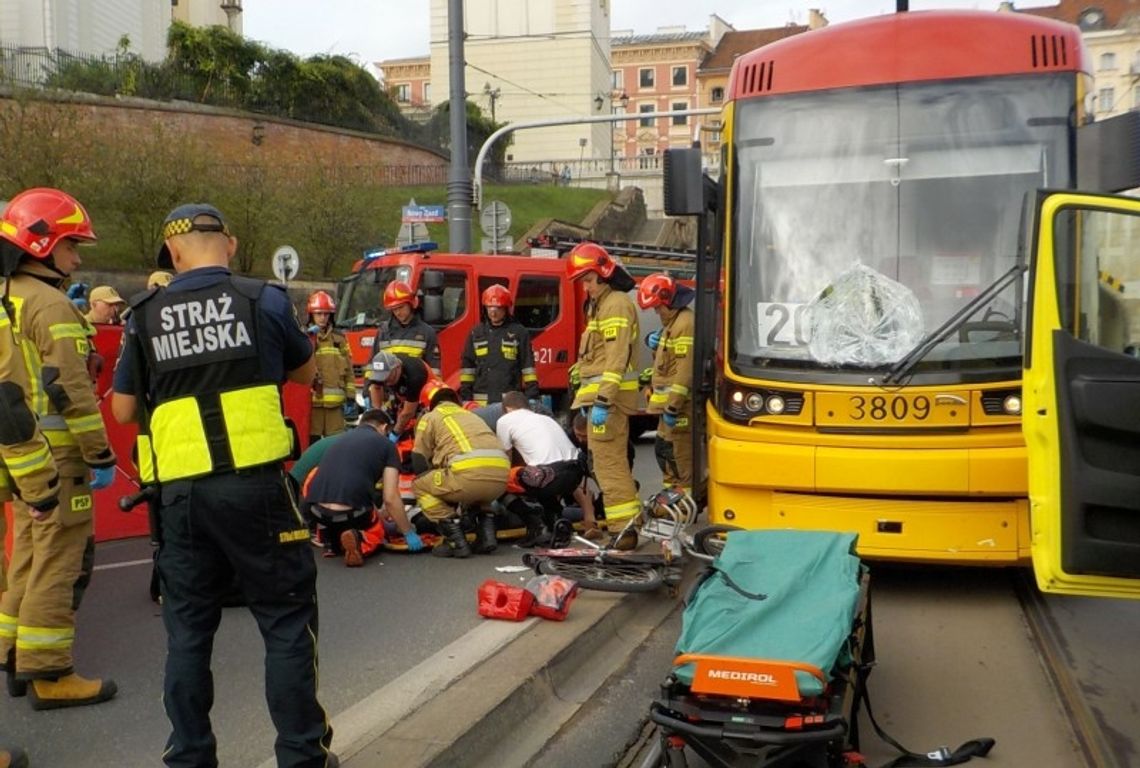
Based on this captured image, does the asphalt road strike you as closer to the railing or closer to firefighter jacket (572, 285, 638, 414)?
firefighter jacket (572, 285, 638, 414)

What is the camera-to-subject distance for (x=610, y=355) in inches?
324

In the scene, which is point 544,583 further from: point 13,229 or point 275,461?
point 13,229

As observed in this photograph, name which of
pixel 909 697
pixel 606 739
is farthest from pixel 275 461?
pixel 909 697

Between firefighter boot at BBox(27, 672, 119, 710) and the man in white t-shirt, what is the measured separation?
12.7 ft

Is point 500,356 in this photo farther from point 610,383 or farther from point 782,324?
point 782,324

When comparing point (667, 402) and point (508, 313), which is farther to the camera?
point (508, 313)

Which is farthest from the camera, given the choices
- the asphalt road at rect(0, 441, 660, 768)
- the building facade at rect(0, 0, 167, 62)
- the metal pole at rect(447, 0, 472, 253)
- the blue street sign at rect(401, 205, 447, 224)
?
the building facade at rect(0, 0, 167, 62)

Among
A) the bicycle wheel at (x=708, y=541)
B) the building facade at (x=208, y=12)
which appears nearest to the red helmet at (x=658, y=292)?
the bicycle wheel at (x=708, y=541)

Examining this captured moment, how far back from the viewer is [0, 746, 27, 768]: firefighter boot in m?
4.00

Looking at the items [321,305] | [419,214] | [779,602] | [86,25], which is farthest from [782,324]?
[86,25]

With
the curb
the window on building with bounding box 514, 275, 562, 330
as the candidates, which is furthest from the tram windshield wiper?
the window on building with bounding box 514, 275, 562, 330

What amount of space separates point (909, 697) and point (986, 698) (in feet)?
1.13

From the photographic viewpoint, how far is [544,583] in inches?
240

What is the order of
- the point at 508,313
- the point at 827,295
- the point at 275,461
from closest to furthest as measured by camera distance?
the point at 275,461, the point at 827,295, the point at 508,313
